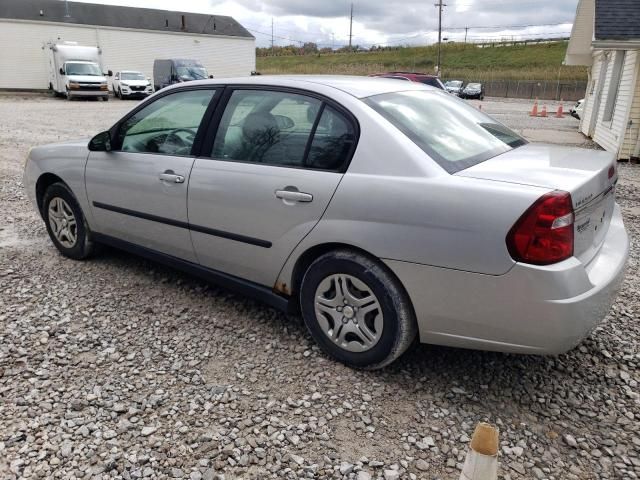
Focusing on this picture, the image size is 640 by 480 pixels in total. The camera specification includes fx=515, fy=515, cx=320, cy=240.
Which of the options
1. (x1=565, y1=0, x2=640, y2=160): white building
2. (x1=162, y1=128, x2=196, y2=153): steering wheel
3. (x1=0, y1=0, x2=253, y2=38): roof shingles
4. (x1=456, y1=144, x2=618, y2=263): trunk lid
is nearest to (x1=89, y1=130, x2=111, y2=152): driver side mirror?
(x1=162, y1=128, x2=196, y2=153): steering wheel

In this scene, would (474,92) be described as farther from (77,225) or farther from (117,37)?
(77,225)

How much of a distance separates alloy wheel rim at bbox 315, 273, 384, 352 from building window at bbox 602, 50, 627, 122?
1202 cm

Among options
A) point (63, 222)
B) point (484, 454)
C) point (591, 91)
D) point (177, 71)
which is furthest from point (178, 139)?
point (177, 71)

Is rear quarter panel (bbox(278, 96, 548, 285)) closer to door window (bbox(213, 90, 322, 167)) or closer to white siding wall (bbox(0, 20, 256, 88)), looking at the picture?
door window (bbox(213, 90, 322, 167))

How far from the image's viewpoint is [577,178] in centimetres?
248

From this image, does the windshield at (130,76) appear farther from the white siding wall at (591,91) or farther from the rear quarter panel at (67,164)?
the rear quarter panel at (67,164)

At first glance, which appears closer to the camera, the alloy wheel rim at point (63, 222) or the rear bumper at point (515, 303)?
the rear bumper at point (515, 303)

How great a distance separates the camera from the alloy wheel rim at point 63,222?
173 inches

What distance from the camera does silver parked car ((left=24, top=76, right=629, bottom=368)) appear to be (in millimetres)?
2340

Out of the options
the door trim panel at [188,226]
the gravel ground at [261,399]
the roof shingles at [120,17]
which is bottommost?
the gravel ground at [261,399]

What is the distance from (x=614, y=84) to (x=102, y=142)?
12586mm

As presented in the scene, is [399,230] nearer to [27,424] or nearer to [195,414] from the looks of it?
[195,414]

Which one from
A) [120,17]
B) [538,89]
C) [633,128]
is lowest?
[633,128]

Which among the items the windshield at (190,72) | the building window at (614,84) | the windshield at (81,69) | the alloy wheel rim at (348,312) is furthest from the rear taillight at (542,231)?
the windshield at (81,69)
